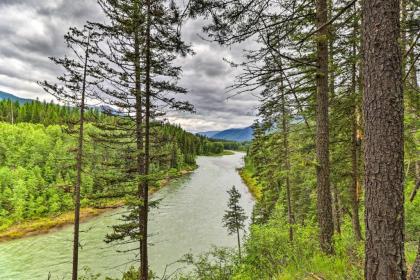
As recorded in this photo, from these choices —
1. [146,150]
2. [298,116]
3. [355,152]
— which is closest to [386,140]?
[298,116]

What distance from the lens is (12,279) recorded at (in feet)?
57.6

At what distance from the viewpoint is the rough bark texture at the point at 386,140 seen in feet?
7.07

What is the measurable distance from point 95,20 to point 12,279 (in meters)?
17.7

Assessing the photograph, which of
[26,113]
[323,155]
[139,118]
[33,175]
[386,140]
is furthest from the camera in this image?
[26,113]

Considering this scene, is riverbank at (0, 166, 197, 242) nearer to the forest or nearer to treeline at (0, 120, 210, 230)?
treeline at (0, 120, 210, 230)

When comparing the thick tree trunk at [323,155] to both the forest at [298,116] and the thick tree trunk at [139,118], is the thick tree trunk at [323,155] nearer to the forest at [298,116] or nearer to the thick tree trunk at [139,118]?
the forest at [298,116]

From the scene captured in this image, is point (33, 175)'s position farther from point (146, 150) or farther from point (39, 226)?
point (146, 150)

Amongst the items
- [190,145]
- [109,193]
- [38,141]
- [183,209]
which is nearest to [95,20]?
[109,193]

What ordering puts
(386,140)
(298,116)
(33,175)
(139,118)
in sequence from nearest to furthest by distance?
(386,140)
(298,116)
(139,118)
(33,175)

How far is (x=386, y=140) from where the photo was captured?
2.16 metres

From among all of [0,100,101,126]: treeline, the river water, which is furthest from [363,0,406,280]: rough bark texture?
[0,100,101,126]: treeline

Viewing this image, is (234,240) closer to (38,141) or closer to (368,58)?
(368,58)

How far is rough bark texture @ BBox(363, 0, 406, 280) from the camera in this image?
2.15 m

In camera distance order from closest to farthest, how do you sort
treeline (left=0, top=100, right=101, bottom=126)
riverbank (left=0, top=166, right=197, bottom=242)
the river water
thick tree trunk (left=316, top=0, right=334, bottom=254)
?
thick tree trunk (left=316, top=0, right=334, bottom=254) < the river water < riverbank (left=0, top=166, right=197, bottom=242) < treeline (left=0, top=100, right=101, bottom=126)
